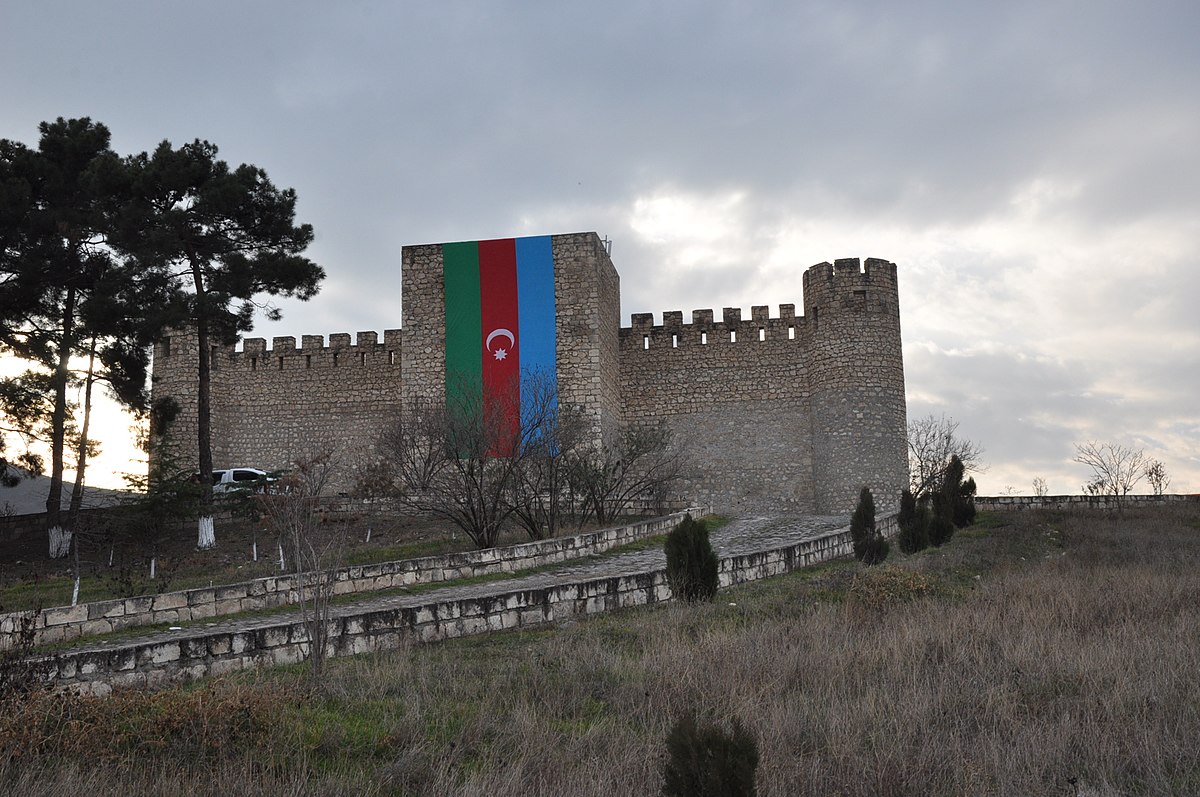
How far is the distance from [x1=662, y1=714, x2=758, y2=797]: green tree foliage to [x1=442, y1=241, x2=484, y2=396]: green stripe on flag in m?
19.3

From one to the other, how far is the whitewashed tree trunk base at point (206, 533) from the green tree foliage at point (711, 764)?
51.1 feet

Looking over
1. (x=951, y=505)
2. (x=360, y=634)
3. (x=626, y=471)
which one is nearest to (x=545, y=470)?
(x=626, y=471)

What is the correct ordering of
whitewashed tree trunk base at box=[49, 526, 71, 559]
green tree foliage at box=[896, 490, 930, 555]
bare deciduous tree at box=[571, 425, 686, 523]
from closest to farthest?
green tree foliage at box=[896, 490, 930, 555], bare deciduous tree at box=[571, 425, 686, 523], whitewashed tree trunk base at box=[49, 526, 71, 559]

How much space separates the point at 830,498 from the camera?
2261cm

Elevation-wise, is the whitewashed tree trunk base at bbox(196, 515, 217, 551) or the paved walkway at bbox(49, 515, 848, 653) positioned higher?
the whitewashed tree trunk base at bbox(196, 515, 217, 551)

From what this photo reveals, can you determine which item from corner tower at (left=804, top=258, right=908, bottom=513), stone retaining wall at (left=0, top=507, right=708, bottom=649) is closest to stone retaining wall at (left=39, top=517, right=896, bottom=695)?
stone retaining wall at (left=0, top=507, right=708, bottom=649)

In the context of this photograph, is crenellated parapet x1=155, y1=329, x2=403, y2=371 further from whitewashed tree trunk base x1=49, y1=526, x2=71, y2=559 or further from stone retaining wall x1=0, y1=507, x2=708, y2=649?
stone retaining wall x1=0, y1=507, x2=708, y2=649

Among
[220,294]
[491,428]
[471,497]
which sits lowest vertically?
[471,497]

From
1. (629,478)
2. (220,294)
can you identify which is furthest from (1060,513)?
(220,294)

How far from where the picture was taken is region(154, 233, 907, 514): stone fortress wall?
2281cm

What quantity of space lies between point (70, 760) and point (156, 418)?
18.6m

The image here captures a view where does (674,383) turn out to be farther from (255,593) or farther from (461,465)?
(255,593)

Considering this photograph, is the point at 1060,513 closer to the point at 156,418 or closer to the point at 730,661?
the point at 730,661

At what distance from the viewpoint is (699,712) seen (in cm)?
584
